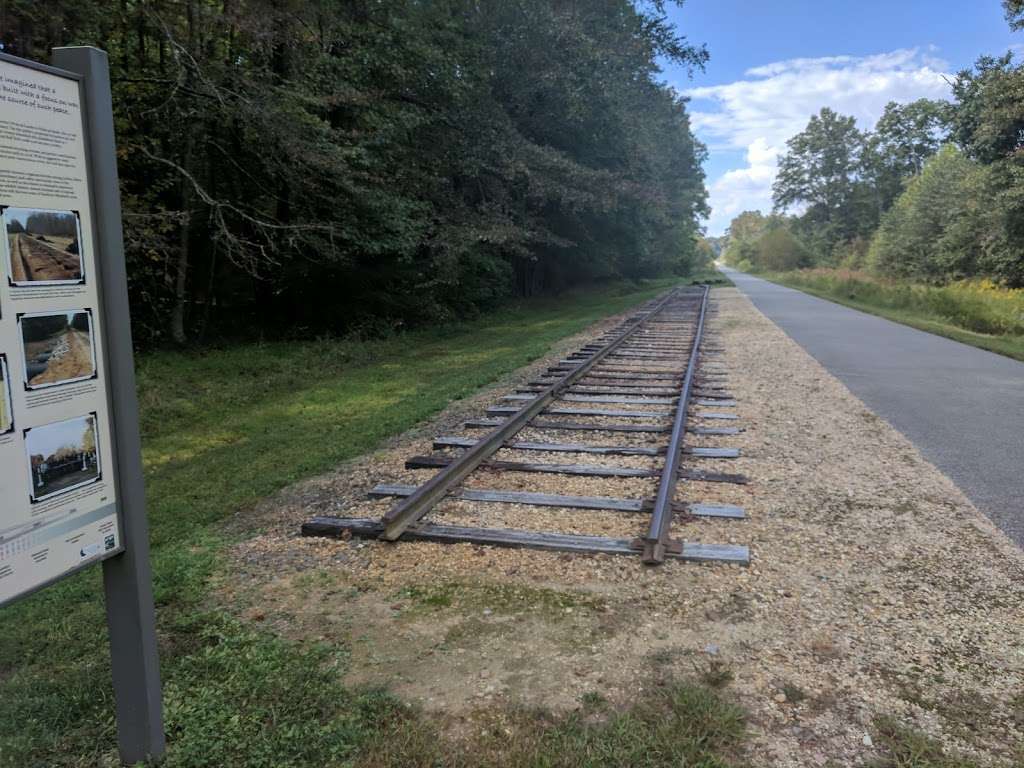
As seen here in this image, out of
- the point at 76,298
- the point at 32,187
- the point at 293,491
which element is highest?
the point at 32,187

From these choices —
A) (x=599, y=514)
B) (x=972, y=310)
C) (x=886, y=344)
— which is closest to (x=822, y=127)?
(x=972, y=310)

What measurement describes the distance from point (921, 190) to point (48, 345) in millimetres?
57067

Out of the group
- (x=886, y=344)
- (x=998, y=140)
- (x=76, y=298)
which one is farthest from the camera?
(x=998, y=140)

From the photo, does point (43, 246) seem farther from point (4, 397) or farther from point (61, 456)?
point (61, 456)

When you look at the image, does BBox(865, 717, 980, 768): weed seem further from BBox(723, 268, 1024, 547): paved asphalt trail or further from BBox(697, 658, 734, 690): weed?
BBox(723, 268, 1024, 547): paved asphalt trail

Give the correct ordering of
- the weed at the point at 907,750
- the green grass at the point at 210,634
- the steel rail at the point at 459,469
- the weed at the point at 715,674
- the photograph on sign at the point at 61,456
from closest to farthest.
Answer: the photograph on sign at the point at 61,456
the weed at the point at 907,750
the green grass at the point at 210,634
the weed at the point at 715,674
the steel rail at the point at 459,469

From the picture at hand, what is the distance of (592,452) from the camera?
6.50 meters

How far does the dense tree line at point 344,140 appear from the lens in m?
12.0

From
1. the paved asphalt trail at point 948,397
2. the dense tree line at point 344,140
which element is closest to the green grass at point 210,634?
the dense tree line at point 344,140

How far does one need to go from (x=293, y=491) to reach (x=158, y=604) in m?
2.09

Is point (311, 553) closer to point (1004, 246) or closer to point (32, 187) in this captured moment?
point (32, 187)

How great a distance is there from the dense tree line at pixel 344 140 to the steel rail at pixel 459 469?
561 centimetres

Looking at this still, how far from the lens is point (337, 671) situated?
3168 millimetres

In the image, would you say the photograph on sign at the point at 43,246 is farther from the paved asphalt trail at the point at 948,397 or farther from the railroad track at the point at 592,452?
the paved asphalt trail at the point at 948,397
